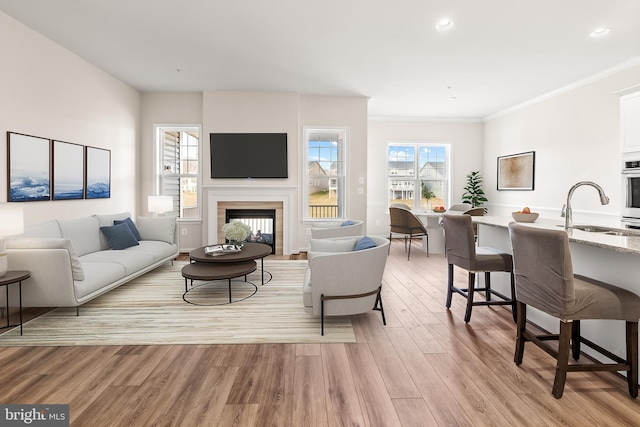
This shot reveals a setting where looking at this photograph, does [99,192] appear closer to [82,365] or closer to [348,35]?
[82,365]

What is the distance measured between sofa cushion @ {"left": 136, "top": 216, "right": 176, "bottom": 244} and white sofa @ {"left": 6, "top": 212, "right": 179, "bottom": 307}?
23 centimetres

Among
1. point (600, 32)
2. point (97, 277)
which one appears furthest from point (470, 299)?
point (97, 277)

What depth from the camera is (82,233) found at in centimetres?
410

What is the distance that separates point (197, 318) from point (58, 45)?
389 centimetres

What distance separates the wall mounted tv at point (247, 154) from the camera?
20.3ft

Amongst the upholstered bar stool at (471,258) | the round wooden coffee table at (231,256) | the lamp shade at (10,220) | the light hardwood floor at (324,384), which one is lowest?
the light hardwood floor at (324,384)

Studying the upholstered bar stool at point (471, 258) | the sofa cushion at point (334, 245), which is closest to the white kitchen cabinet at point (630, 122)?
the upholstered bar stool at point (471, 258)

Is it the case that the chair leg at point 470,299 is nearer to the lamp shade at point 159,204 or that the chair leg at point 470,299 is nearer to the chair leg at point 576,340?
the chair leg at point 576,340

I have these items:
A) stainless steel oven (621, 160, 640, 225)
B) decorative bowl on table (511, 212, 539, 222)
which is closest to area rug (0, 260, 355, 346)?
decorative bowl on table (511, 212, 539, 222)

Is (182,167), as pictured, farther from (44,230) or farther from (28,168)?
(44,230)

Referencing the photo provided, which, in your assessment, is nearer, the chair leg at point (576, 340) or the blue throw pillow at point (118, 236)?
the chair leg at point (576, 340)

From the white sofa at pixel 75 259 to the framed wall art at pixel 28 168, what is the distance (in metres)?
0.45

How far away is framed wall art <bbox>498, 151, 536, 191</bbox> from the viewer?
21.9ft

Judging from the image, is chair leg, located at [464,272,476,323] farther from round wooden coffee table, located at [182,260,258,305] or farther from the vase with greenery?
the vase with greenery
